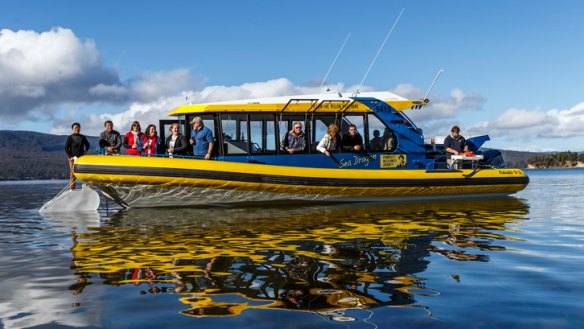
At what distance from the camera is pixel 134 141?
44.1 ft

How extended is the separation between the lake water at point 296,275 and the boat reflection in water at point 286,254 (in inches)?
0.8

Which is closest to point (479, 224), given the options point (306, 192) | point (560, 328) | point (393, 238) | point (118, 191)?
point (393, 238)

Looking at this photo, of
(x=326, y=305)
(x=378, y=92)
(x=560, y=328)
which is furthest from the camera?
(x=378, y=92)

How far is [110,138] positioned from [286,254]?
8.75 metres

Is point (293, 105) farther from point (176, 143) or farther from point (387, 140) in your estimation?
point (176, 143)

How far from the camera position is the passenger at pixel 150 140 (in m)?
13.3

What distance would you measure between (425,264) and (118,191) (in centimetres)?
878

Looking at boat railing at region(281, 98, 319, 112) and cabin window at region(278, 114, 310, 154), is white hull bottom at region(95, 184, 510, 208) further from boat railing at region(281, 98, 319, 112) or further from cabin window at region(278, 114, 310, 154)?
boat railing at region(281, 98, 319, 112)

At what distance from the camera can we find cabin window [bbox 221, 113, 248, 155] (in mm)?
13094

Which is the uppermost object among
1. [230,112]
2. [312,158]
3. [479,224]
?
[230,112]

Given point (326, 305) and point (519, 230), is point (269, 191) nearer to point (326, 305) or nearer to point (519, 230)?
point (519, 230)

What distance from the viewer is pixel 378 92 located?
14.9m

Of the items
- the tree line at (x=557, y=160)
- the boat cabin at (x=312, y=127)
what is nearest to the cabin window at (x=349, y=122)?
the boat cabin at (x=312, y=127)

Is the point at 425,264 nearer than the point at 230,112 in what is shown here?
Yes
